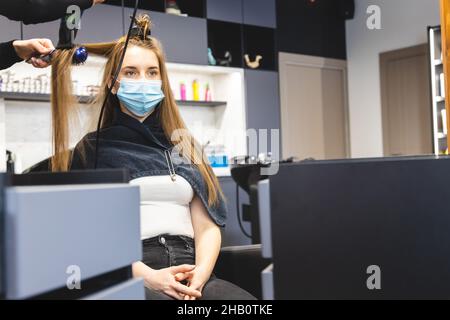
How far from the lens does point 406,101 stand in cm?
585

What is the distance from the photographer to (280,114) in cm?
571

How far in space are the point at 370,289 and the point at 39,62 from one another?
0.97 meters

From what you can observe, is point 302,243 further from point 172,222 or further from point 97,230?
point 172,222

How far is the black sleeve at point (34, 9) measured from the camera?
1283mm

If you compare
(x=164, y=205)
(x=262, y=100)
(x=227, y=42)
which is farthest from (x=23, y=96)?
(x=164, y=205)

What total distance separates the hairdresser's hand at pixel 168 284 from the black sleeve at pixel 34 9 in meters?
0.73

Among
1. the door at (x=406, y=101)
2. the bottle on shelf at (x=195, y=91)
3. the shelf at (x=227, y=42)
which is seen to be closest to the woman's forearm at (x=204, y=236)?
the bottle on shelf at (x=195, y=91)

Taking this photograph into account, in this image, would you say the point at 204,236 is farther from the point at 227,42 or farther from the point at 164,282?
the point at 227,42

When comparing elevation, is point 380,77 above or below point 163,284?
above

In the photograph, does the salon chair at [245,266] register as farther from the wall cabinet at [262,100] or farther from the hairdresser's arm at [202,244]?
the wall cabinet at [262,100]

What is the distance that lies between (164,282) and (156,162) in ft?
1.29

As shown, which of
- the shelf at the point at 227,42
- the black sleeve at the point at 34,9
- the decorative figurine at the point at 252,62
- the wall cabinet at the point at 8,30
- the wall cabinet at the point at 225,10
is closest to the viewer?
the black sleeve at the point at 34,9

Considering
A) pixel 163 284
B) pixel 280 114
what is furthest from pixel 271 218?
pixel 280 114

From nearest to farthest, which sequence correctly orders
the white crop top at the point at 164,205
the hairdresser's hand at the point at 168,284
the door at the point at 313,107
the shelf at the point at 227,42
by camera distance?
the hairdresser's hand at the point at 168,284, the white crop top at the point at 164,205, the shelf at the point at 227,42, the door at the point at 313,107
